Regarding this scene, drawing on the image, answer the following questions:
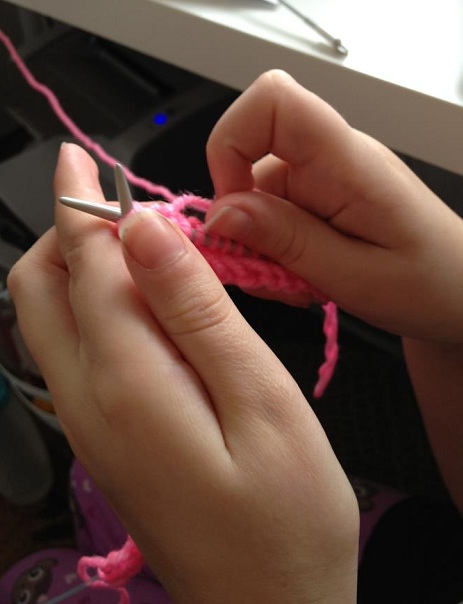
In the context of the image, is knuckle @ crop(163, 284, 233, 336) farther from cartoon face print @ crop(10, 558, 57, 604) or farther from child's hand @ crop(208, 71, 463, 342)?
cartoon face print @ crop(10, 558, 57, 604)

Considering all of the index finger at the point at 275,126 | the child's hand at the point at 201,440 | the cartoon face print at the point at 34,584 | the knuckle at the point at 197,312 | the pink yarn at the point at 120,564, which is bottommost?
the cartoon face print at the point at 34,584

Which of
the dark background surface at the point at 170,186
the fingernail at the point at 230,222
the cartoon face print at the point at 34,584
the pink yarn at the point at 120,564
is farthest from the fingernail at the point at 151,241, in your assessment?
the cartoon face print at the point at 34,584

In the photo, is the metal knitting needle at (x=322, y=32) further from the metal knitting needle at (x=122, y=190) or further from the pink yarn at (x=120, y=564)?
the pink yarn at (x=120, y=564)

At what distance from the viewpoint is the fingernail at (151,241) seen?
337 millimetres

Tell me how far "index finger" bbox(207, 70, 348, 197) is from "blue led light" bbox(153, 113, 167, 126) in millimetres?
331

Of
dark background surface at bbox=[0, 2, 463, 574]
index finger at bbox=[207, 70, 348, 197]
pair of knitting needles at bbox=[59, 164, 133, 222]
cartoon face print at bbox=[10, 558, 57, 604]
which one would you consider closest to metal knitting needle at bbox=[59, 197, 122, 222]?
pair of knitting needles at bbox=[59, 164, 133, 222]

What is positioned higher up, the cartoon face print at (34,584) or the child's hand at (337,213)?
the child's hand at (337,213)

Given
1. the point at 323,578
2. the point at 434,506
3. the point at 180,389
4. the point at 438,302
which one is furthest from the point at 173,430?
the point at 434,506

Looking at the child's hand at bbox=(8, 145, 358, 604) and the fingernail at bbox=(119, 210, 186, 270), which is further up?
the fingernail at bbox=(119, 210, 186, 270)

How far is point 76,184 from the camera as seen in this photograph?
433mm

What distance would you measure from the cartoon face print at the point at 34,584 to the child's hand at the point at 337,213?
1.59 feet

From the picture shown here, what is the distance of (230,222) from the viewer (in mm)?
453

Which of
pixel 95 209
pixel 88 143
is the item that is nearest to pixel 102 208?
pixel 95 209

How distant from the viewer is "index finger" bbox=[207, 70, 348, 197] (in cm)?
43
